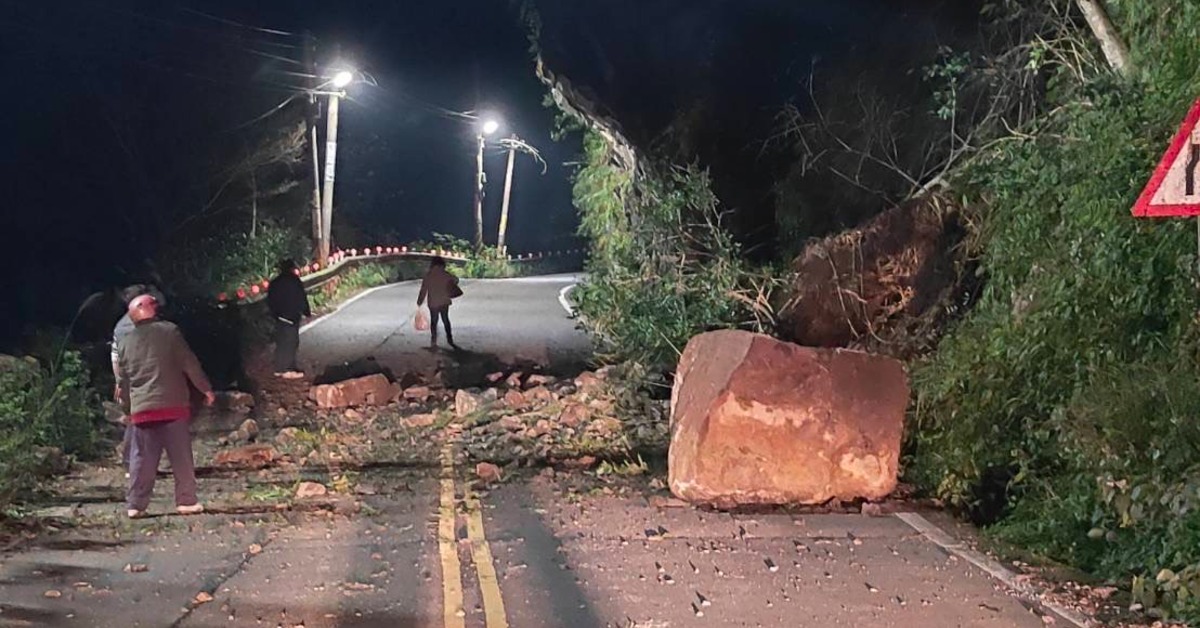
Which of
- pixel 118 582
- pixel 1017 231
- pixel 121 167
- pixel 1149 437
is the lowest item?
pixel 118 582

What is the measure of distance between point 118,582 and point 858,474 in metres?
5.02

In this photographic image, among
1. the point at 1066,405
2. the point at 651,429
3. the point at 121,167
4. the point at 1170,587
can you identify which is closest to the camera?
the point at 1170,587

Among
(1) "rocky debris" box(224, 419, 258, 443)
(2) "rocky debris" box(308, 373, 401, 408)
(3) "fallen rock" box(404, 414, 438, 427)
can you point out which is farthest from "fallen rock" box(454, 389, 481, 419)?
(1) "rocky debris" box(224, 419, 258, 443)

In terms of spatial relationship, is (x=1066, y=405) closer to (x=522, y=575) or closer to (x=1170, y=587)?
(x=1170, y=587)

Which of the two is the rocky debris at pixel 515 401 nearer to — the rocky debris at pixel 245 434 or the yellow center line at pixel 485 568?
the rocky debris at pixel 245 434

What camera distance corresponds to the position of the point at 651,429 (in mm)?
11875

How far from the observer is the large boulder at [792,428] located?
827cm

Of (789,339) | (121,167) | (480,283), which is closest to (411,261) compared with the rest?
(480,283)

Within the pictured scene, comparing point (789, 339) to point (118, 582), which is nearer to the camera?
point (118, 582)

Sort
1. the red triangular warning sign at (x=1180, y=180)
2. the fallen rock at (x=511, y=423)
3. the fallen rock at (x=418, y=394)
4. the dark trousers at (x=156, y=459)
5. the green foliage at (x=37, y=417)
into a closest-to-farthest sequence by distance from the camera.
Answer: the red triangular warning sign at (x=1180, y=180) < the dark trousers at (x=156, y=459) < the green foliage at (x=37, y=417) < the fallen rock at (x=511, y=423) < the fallen rock at (x=418, y=394)

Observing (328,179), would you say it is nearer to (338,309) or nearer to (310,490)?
(338,309)

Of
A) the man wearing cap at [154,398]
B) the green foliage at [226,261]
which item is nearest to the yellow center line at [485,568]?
the man wearing cap at [154,398]

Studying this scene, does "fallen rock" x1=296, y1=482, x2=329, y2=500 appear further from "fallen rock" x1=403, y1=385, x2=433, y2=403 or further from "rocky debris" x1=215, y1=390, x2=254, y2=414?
"fallen rock" x1=403, y1=385, x2=433, y2=403

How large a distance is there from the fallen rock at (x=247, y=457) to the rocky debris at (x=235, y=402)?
289 centimetres
